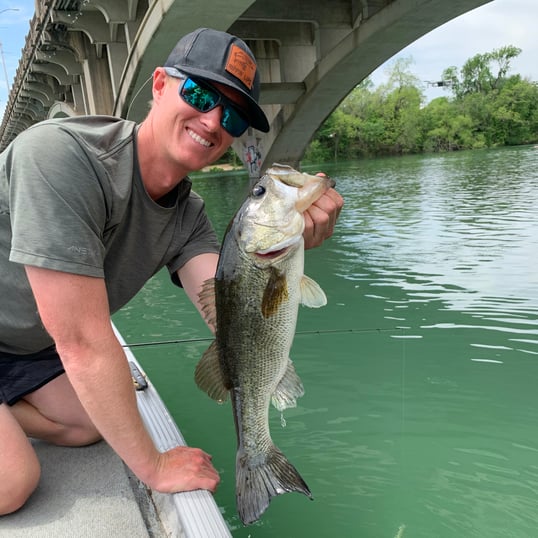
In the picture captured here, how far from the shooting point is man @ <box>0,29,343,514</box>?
1981 mm

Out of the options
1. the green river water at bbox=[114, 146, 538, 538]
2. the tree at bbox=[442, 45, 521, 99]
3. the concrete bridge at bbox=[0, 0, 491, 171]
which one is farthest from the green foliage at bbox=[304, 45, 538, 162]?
the green river water at bbox=[114, 146, 538, 538]

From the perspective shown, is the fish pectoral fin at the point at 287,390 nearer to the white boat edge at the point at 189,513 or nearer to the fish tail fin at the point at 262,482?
the fish tail fin at the point at 262,482

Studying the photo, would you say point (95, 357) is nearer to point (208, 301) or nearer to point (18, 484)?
point (208, 301)

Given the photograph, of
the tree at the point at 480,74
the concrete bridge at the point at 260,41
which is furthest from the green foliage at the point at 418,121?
the concrete bridge at the point at 260,41

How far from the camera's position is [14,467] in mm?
2348

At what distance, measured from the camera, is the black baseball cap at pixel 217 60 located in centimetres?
224

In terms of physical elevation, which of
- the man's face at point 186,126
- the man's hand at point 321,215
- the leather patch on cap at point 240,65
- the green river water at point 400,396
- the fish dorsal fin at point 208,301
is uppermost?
the leather patch on cap at point 240,65

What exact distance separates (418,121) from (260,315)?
71.9 metres

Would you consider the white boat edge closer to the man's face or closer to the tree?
the man's face

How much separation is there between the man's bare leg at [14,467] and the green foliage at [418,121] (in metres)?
63.3

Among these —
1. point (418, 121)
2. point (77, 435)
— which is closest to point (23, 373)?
point (77, 435)

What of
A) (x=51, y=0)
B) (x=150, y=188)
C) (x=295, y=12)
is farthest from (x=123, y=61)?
(x=150, y=188)

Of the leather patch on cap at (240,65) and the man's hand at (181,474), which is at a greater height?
the leather patch on cap at (240,65)

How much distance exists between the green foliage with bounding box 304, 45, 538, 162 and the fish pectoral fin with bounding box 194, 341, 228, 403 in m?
63.2
